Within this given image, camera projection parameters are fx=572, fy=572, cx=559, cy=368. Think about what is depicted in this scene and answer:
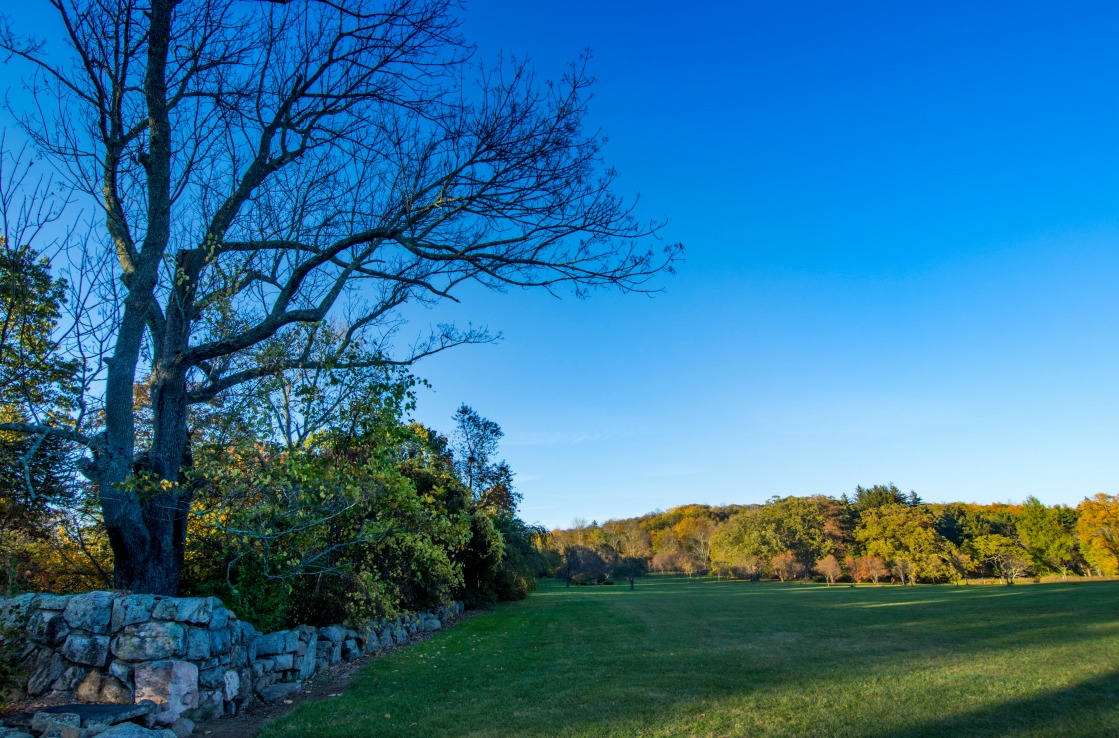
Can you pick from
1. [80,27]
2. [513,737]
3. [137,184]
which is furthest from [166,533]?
[80,27]

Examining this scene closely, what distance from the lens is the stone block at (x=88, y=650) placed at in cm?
629

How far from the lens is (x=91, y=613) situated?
6.47 m

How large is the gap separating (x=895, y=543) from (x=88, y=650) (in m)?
62.2

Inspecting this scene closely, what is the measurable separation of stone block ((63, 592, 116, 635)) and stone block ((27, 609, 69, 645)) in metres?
0.08

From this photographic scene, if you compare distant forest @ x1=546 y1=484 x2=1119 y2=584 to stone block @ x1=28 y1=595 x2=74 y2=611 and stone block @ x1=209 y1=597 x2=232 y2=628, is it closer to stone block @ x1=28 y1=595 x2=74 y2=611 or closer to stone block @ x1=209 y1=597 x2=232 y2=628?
stone block @ x1=209 y1=597 x2=232 y2=628

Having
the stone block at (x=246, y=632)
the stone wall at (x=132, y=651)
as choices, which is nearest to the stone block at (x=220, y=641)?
the stone wall at (x=132, y=651)

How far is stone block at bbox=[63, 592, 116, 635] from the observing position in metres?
6.44

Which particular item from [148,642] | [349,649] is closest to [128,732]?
[148,642]

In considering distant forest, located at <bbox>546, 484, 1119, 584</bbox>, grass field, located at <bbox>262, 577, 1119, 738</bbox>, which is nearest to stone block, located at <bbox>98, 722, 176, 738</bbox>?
grass field, located at <bbox>262, 577, 1119, 738</bbox>

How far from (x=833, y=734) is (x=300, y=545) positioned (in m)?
8.05

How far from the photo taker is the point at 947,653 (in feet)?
34.0

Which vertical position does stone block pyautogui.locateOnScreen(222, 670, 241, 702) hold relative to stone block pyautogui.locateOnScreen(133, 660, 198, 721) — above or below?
below

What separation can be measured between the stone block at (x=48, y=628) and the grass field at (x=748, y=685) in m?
2.73

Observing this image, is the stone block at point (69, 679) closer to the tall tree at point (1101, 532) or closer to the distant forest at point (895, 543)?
the distant forest at point (895, 543)
